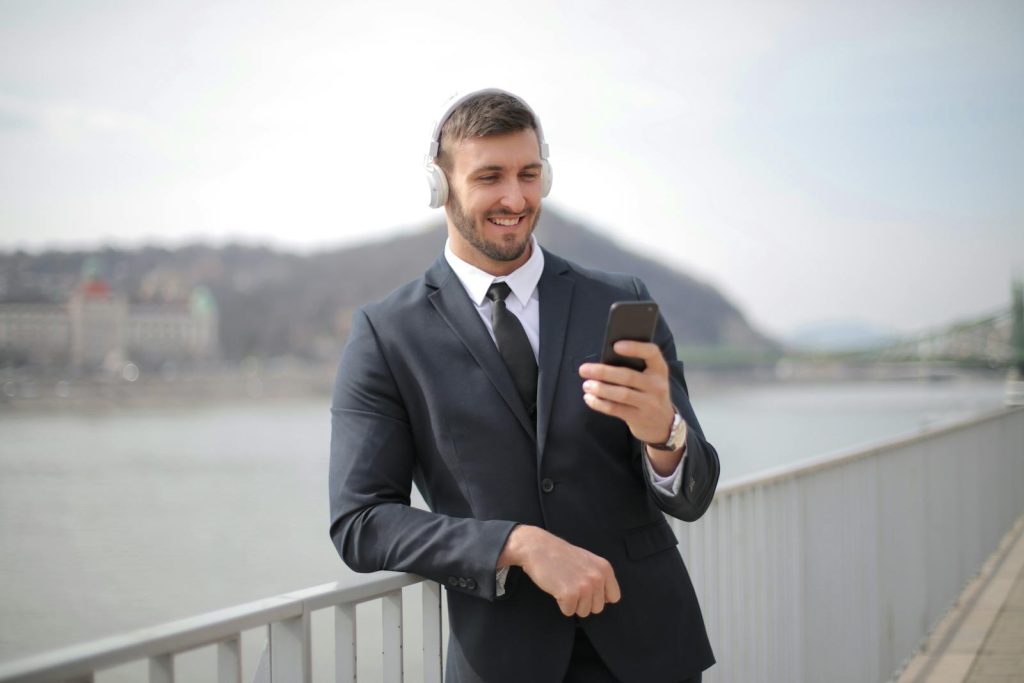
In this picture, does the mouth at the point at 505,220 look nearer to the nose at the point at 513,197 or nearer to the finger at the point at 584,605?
the nose at the point at 513,197

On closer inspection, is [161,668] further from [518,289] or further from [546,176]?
[546,176]

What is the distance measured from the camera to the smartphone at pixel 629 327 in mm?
1074

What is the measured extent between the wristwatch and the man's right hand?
0.15 metres

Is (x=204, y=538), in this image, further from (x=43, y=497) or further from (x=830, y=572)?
(x=830, y=572)

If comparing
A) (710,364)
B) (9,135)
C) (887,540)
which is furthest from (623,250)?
(887,540)

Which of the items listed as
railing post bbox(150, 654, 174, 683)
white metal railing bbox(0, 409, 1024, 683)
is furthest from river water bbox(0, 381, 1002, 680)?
railing post bbox(150, 654, 174, 683)

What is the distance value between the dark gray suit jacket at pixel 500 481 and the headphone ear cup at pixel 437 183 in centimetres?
16

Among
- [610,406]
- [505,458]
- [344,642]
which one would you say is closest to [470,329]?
[505,458]

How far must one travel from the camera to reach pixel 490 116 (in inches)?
52.6

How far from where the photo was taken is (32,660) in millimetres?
896

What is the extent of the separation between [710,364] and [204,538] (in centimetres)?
2454

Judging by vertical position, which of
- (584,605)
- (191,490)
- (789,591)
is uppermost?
(584,605)

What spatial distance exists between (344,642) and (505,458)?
333 millimetres

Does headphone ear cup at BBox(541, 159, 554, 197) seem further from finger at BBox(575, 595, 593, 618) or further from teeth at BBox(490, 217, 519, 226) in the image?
finger at BBox(575, 595, 593, 618)
